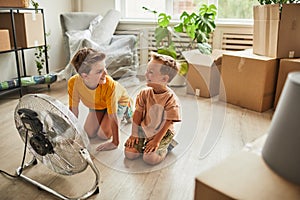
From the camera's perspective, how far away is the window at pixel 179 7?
11.4ft

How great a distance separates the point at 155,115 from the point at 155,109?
0.13 ft

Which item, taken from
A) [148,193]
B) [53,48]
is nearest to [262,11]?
[148,193]

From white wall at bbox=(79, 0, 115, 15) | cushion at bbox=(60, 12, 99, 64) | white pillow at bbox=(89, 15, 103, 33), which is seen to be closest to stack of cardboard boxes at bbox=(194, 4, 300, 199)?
white pillow at bbox=(89, 15, 103, 33)

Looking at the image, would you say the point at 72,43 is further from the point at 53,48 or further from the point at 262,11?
the point at 262,11

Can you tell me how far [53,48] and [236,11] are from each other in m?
2.33

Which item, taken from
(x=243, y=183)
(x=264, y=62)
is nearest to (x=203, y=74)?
(x=264, y=62)

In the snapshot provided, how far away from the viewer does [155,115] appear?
1669mm

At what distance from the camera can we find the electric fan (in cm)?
117

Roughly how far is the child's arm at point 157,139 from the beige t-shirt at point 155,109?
0.08 ft

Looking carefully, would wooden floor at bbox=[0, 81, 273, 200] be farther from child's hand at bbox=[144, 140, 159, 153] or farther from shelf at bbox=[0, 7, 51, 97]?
shelf at bbox=[0, 7, 51, 97]

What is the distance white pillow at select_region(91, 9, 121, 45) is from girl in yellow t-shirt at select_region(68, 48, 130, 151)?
1428 mm

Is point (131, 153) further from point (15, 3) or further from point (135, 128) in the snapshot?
point (15, 3)

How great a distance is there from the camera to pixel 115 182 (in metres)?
1.47

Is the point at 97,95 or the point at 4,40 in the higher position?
the point at 4,40
